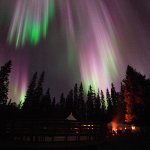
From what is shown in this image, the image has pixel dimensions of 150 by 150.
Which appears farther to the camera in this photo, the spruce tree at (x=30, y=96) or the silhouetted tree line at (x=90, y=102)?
the spruce tree at (x=30, y=96)

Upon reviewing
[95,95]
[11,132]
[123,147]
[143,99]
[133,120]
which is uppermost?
[95,95]

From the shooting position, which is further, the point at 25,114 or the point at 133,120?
the point at 25,114

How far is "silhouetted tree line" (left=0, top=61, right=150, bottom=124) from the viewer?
126 feet

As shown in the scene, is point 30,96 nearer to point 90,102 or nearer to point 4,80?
point 4,80

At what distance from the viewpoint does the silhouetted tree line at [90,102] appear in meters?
38.3

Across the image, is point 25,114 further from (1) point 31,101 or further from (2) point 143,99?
(2) point 143,99

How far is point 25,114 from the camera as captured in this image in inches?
1961

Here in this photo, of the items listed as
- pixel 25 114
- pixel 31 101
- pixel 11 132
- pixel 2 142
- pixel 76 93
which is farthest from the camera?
pixel 76 93

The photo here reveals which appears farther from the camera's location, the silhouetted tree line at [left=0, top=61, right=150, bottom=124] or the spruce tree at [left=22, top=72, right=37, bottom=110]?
the spruce tree at [left=22, top=72, right=37, bottom=110]

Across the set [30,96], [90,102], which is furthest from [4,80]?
[90,102]

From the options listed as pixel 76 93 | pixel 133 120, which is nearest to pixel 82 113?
pixel 76 93

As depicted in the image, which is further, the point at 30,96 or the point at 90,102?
the point at 90,102

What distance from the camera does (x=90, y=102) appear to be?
10338 cm

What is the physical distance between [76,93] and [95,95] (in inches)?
468
